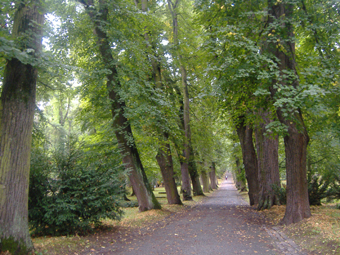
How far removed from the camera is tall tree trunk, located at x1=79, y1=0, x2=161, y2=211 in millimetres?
11773

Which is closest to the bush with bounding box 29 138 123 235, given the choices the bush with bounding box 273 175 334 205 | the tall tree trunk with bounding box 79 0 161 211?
the tall tree trunk with bounding box 79 0 161 211

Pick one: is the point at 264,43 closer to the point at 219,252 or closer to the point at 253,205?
the point at 219,252

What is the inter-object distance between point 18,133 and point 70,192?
270 cm

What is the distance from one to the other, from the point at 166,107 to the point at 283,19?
22.9ft

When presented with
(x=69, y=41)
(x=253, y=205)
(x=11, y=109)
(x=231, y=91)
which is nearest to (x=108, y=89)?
(x=69, y=41)

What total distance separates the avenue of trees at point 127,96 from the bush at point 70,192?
32 millimetres

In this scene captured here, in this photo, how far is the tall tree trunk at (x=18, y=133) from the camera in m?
5.82

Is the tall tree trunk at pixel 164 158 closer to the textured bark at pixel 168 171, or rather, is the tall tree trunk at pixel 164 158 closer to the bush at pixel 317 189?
the textured bark at pixel 168 171

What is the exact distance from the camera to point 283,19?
9102 millimetres

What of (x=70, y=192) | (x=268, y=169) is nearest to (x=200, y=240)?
(x=70, y=192)

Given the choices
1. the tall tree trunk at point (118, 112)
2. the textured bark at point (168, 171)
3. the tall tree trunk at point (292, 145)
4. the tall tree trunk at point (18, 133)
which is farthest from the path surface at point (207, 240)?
the textured bark at point (168, 171)

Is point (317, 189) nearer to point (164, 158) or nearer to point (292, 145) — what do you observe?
point (292, 145)

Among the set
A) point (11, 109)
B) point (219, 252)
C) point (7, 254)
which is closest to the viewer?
point (7, 254)

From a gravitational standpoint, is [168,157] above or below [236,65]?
below
